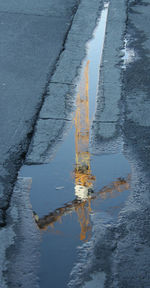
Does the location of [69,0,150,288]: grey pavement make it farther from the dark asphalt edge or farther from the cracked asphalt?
the dark asphalt edge

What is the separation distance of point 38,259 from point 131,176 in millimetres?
1241

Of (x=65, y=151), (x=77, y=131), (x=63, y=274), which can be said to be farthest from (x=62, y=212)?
(x=77, y=131)

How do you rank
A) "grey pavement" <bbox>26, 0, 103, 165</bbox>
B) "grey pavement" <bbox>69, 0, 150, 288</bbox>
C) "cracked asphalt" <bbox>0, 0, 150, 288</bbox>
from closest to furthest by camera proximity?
"grey pavement" <bbox>69, 0, 150, 288</bbox> → "cracked asphalt" <bbox>0, 0, 150, 288</bbox> → "grey pavement" <bbox>26, 0, 103, 165</bbox>

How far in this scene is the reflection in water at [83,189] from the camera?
10.8 ft

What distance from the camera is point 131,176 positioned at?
3818 millimetres

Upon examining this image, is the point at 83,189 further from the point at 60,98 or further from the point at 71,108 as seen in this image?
the point at 60,98

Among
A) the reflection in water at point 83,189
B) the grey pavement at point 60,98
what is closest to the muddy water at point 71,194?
the reflection in water at point 83,189

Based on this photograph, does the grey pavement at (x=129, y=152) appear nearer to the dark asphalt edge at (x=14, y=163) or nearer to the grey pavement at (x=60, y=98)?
the grey pavement at (x=60, y=98)

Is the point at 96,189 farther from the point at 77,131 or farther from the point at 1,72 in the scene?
the point at 1,72

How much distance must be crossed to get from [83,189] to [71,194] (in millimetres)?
125

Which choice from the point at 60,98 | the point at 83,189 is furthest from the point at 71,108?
the point at 83,189

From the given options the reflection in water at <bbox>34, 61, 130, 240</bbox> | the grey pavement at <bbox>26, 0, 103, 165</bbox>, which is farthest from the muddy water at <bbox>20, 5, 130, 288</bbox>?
the grey pavement at <bbox>26, 0, 103, 165</bbox>

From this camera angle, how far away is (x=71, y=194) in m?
3.60

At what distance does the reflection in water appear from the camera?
330 cm
